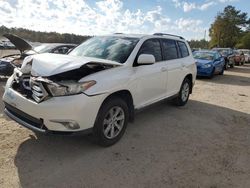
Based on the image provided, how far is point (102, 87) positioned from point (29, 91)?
1110mm

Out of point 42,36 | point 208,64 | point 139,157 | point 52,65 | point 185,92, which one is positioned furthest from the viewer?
point 42,36

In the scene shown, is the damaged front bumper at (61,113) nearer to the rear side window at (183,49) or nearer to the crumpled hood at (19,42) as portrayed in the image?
the crumpled hood at (19,42)

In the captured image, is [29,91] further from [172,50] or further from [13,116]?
[172,50]

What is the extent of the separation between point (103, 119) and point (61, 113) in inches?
27.0

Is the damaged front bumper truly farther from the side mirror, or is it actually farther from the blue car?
the blue car

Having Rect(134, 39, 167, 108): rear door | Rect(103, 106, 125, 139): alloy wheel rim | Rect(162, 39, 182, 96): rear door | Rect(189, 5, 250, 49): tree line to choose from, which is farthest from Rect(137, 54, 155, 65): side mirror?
Rect(189, 5, 250, 49): tree line

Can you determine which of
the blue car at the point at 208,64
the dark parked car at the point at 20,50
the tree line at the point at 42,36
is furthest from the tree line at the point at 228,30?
the dark parked car at the point at 20,50

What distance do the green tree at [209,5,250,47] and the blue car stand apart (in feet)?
132

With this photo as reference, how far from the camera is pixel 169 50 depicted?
20.0 ft

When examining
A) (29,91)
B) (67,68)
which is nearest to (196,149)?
(67,68)

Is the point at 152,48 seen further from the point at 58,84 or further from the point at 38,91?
the point at 38,91

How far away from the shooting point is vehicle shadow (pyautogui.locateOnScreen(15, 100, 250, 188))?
341cm

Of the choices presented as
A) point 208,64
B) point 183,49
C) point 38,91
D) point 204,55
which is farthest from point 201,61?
point 38,91

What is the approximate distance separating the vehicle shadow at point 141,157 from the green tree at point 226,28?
51.3 m
